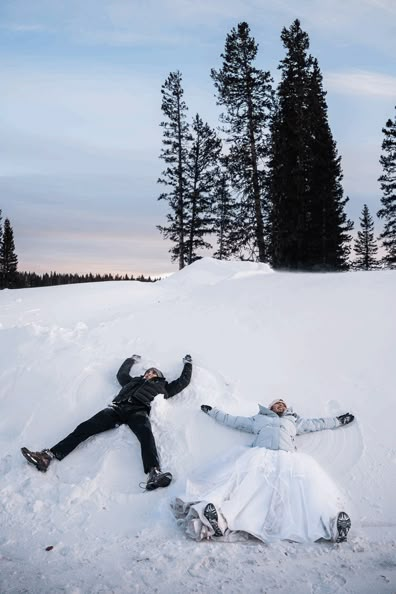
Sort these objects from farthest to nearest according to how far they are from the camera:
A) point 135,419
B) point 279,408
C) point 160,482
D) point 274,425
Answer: point 135,419, point 279,408, point 274,425, point 160,482

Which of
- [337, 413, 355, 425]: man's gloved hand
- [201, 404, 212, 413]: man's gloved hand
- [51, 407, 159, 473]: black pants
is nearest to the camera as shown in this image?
[51, 407, 159, 473]: black pants

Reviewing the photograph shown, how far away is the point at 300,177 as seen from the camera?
2155cm

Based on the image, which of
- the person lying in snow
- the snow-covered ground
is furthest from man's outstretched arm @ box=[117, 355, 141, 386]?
the snow-covered ground

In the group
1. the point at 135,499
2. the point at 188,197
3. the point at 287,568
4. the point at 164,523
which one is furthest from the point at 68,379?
the point at 188,197

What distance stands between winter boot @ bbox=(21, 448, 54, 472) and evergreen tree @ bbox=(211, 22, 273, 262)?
16.5 m

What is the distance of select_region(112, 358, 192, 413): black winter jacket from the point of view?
6168mm

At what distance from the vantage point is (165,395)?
6480mm

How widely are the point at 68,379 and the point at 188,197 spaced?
20.2 meters

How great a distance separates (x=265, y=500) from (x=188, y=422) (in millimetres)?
1802

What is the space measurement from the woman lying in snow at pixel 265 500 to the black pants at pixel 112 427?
70 cm

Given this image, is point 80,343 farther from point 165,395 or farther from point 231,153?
A: point 231,153

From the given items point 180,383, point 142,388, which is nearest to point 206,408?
point 180,383

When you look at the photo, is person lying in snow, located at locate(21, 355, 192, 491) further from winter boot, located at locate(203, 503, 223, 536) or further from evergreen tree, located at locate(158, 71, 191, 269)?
evergreen tree, located at locate(158, 71, 191, 269)

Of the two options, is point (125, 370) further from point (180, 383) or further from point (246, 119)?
point (246, 119)
